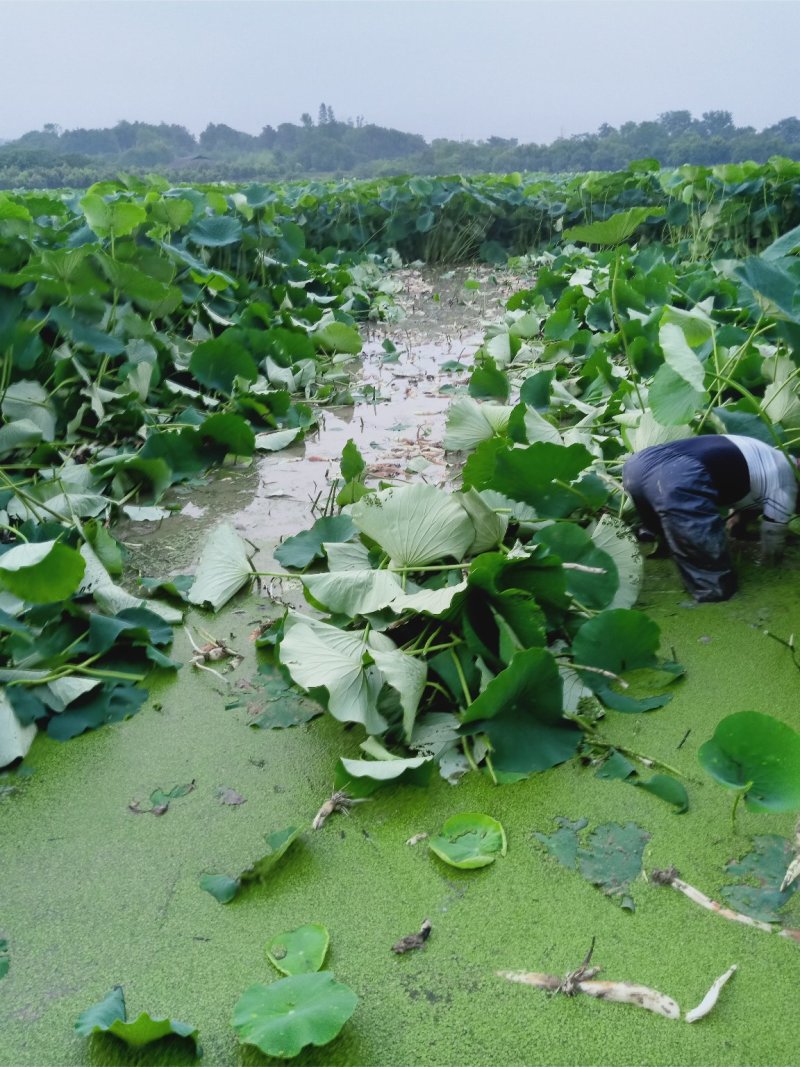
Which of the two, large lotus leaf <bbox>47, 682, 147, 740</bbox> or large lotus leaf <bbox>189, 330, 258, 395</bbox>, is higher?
large lotus leaf <bbox>189, 330, 258, 395</bbox>

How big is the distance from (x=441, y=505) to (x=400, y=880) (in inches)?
27.3

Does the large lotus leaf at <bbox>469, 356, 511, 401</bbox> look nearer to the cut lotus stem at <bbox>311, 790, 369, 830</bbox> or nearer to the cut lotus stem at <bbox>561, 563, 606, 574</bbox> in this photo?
the cut lotus stem at <bbox>561, 563, 606, 574</bbox>

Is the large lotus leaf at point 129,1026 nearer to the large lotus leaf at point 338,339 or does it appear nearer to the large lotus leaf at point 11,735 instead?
the large lotus leaf at point 11,735

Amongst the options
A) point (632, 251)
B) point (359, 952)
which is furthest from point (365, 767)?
point (632, 251)

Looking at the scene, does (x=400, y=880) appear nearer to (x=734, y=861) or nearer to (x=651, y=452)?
(x=734, y=861)

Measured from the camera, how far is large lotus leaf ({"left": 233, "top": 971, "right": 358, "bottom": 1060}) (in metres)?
0.84

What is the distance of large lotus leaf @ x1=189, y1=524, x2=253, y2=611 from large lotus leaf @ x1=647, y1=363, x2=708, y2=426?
918 millimetres

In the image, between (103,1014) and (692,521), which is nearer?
(103,1014)

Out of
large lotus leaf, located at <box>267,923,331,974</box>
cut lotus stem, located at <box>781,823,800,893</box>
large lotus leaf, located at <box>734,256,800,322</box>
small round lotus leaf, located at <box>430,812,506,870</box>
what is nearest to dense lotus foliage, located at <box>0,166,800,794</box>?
large lotus leaf, located at <box>734,256,800,322</box>

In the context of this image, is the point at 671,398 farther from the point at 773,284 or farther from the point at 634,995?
the point at 634,995

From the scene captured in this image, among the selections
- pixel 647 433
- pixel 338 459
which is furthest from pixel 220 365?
pixel 647 433

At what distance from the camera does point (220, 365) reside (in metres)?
2.99

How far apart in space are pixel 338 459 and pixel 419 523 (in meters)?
1.30

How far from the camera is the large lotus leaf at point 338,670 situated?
1.30 m
